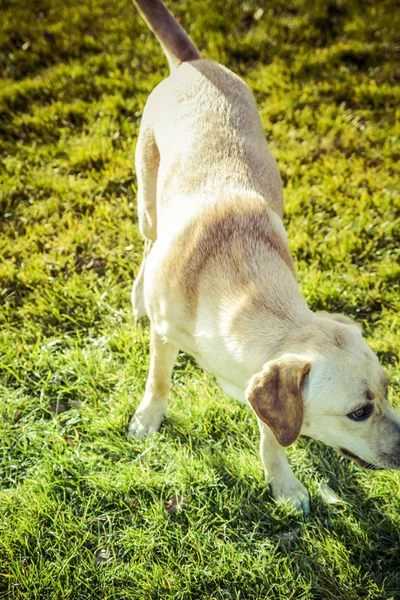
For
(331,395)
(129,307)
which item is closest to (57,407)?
(129,307)

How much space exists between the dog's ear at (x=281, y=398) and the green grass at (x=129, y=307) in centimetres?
100

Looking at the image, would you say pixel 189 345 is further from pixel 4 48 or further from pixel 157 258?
pixel 4 48

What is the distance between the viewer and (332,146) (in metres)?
4.97

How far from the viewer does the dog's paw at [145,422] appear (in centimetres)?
315

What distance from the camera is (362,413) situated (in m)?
2.27

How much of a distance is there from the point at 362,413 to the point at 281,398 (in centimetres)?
47

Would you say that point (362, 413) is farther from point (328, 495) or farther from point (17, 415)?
point (17, 415)

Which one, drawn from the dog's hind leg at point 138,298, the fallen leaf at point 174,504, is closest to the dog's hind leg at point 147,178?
the dog's hind leg at point 138,298

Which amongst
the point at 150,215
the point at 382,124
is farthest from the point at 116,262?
the point at 382,124

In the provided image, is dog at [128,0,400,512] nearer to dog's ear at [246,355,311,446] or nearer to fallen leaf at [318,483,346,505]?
dog's ear at [246,355,311,446]

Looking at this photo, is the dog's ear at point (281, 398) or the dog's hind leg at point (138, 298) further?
the dog's hind leg at point (138, 298)

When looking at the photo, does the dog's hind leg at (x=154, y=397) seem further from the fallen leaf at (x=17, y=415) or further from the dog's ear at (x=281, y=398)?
the dog's ear at (x=281, y=398)

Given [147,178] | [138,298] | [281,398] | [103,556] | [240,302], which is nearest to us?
[281,398]

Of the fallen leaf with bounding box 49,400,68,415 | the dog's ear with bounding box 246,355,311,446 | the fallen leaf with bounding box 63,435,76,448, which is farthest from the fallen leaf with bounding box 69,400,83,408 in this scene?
the dog's ear with bounding box 246,355,311,446
